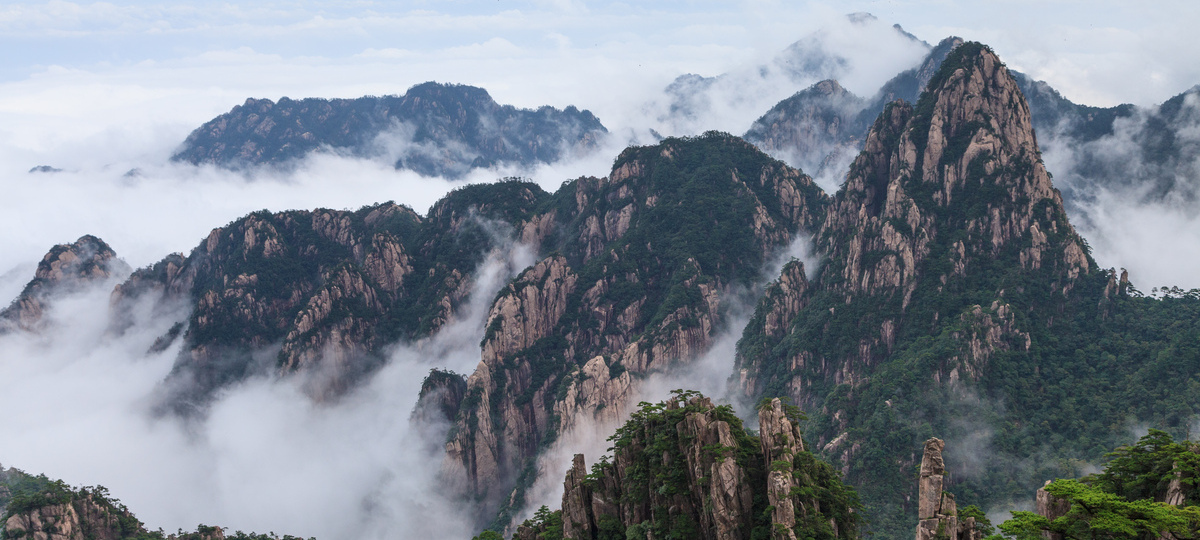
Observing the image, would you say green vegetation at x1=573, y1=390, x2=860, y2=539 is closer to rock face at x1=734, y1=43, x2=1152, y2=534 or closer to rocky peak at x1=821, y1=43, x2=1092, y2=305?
rock face at x1=734, y1=43, x2=1152, y2=534

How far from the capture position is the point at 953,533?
163ft

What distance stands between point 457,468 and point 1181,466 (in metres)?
148

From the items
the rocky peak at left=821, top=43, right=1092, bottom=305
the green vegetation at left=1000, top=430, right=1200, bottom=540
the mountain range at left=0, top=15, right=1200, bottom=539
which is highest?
the rocky peak at left=821, top=43, right=1092, bottom=305

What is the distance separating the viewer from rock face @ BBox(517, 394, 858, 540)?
61.3m

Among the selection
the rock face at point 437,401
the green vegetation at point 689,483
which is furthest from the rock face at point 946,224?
the green vegetation at point 689,483

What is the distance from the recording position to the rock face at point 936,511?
50.0 m

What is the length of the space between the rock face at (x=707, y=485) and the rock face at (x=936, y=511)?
34.2ft

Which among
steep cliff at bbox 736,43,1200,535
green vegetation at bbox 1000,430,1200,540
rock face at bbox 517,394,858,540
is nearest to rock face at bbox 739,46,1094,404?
steep cliff at bbox 736,43,1200,535

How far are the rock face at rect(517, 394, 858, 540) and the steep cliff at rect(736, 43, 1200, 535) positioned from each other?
4931 cm

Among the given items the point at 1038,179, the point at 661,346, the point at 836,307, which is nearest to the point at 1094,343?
the point at 1038,179

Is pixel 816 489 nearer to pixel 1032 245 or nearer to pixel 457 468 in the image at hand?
pixel 1032 245

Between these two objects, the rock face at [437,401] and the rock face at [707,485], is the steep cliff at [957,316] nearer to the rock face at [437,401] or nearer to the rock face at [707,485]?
the rock face at [707,485]

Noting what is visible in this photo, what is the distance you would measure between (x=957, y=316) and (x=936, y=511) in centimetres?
9801

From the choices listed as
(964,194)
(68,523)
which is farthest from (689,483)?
(964,194)
